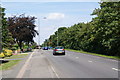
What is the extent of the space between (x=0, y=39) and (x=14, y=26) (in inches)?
1182

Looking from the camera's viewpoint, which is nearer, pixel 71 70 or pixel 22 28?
pixel 71 70

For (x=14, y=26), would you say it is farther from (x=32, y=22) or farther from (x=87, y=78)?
(x=87, y=78)

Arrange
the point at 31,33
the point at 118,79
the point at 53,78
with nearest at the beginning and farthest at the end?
the point at 118,79 → the point at 53,78 → the point at 31,33

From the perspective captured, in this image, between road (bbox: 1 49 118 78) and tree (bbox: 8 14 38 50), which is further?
tree (bbox: 8 14 38 50)

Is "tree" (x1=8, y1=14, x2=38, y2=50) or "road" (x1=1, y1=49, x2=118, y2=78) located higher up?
"tree" (x1=8, y1=14, x2=38, y2=50)

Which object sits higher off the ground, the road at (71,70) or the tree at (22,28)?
the tree at (22,28)

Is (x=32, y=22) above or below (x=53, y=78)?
above

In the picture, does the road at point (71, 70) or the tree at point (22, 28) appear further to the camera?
the tree at point (22, 28)

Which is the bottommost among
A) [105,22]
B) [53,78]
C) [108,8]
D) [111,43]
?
[53,78]

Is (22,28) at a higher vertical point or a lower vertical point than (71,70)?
higher

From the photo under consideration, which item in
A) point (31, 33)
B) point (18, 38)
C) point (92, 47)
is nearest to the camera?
point (92, 47)

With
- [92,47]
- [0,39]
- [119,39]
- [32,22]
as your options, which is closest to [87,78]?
[0,39]

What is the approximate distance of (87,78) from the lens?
36.5ft

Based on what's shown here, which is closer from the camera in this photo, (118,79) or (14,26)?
(118,79)
